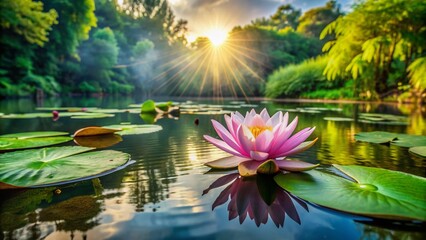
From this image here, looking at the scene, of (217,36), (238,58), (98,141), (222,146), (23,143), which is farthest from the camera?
(217,36)

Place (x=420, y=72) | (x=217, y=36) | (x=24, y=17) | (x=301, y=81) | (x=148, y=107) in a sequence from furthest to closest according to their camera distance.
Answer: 1. (x=217, y=36)
2. (x=24, y=17)
3. (x=301, y=81)
4. (x=420, y=72)
5. (x=148, y=107)

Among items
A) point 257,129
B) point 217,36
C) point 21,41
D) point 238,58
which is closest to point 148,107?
point 257,129

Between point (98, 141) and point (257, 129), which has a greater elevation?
point (257, 129)

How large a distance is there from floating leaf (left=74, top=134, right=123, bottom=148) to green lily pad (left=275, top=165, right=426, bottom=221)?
1074 mm

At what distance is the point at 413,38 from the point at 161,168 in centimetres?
753

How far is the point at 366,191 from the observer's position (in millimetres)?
694

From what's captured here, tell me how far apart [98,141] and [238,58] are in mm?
13652

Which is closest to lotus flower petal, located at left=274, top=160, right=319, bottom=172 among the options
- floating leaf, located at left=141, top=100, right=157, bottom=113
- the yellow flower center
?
the yellow flower center

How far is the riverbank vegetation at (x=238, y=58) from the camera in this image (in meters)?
6.76

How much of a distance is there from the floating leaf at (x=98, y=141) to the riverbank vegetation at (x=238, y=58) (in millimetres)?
5993

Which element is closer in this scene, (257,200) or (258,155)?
(257,200)

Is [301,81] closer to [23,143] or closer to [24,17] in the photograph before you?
[23,143]

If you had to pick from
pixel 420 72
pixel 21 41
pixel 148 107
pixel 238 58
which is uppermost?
pixel 21 41

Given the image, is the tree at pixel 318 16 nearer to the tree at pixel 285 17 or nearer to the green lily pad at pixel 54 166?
the tree at pixel 285 17
